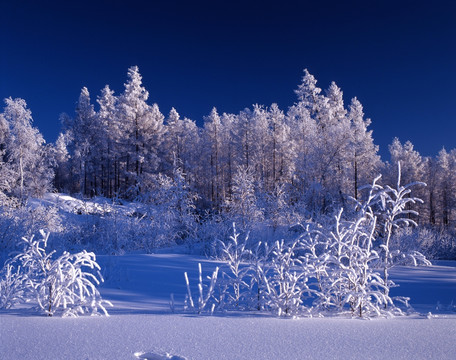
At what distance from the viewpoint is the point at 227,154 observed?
36.0 m

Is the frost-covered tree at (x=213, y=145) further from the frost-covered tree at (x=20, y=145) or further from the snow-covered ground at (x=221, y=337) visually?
the snow-covered ground at (x=221, y=337)

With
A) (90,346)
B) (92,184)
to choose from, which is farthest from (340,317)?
(92,184)

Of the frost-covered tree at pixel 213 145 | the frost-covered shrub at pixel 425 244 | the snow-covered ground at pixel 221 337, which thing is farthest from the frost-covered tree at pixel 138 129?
the snow-covered ground at pixel 221 337

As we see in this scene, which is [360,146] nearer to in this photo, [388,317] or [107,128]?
[388,317]

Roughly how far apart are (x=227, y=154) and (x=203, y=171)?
3844mm

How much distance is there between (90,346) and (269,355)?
44.8 inches

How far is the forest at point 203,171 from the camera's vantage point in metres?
10.6

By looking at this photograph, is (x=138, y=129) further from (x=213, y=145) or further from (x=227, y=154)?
(x=227, y=154)

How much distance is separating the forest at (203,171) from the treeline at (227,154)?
0.40ft

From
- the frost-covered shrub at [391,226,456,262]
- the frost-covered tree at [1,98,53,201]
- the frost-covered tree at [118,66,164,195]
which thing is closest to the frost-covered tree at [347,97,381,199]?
the frost-covered shrub at [391,226,456,262]

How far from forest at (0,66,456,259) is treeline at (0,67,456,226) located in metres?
0.12

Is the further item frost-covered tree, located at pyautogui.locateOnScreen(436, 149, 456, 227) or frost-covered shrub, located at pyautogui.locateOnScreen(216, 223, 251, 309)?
frost-covered tree, located at pyautogui.locateOnScreen(436, 149, 456, 227)

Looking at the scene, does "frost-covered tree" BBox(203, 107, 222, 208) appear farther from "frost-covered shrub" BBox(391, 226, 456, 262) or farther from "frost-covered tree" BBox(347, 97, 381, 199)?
"frost-covered shrub" BBox(391, 226, 456, 262)

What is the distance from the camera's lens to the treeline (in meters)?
21.4
